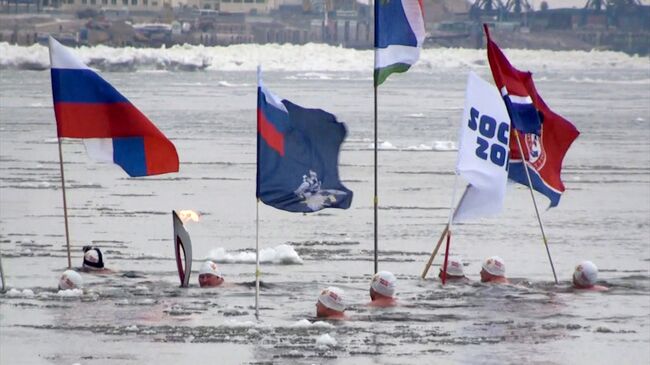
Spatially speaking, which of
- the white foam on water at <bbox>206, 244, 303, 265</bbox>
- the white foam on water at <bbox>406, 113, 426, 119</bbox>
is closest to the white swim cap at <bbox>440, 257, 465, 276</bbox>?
the white foam on water at <bbox>206, 244, 303, 265</bbox>

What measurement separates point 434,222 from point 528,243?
5.40ft

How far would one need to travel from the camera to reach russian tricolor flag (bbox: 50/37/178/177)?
13.4 meters

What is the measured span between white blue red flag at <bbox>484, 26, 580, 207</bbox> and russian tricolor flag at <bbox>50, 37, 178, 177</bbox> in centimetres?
270

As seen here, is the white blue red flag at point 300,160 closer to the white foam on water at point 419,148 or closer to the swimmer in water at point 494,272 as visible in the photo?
the swimmer in water at point 494,272

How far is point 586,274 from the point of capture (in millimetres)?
13664

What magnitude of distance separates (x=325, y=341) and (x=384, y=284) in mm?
1556

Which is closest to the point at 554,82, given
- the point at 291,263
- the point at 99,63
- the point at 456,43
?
the point at 99,63

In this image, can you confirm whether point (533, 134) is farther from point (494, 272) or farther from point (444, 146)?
point (444, 146)

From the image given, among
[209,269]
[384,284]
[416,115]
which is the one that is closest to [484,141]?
[384,284]

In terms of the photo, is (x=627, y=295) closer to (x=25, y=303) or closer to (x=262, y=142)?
(x=262, y=142)

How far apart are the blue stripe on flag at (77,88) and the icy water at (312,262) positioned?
4.51ft

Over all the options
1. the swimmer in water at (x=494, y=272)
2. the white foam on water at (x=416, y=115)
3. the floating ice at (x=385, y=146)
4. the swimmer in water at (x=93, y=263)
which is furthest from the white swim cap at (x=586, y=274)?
the white foam on water at (x=416, y=115)

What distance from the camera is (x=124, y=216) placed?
18391mm

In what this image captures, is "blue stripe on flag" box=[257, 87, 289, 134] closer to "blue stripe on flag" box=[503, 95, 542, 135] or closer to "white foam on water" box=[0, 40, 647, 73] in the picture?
"blue stripe on flag" box=[503, 95, 542, 135]
